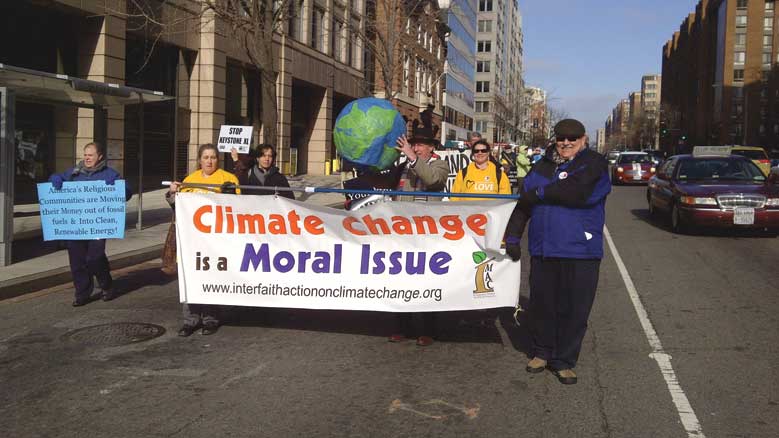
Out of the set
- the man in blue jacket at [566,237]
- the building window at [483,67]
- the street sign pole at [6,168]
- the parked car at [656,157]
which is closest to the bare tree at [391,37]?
the parked car at [656,157]

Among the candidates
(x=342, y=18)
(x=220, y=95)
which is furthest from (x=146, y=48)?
(x=342, y=18)

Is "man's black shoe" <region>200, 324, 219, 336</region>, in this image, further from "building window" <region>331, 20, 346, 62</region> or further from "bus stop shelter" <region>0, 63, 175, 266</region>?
"building window" <region>331, 20, 346, 62</region>

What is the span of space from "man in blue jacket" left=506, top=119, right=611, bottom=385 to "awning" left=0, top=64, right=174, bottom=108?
7.48m

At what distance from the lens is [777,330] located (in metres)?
7.10

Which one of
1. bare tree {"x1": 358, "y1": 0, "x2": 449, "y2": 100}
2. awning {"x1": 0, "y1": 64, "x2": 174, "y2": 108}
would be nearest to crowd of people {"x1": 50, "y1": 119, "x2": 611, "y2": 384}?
awning {"x1": 0, "y1": 64, "x2": 174, "y2": 108}

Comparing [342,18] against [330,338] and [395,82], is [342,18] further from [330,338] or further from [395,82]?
[330,338]

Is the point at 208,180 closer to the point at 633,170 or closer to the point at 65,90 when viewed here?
the point at 65,90

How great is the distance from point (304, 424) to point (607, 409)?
1986 mm

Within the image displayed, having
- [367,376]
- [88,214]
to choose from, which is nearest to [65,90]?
[88,214]

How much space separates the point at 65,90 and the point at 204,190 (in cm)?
650

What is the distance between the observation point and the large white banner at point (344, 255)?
6.18 metres

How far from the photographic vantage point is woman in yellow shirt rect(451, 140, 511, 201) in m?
8.01

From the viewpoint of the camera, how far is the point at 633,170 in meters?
34.6

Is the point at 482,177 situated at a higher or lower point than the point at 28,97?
lower
